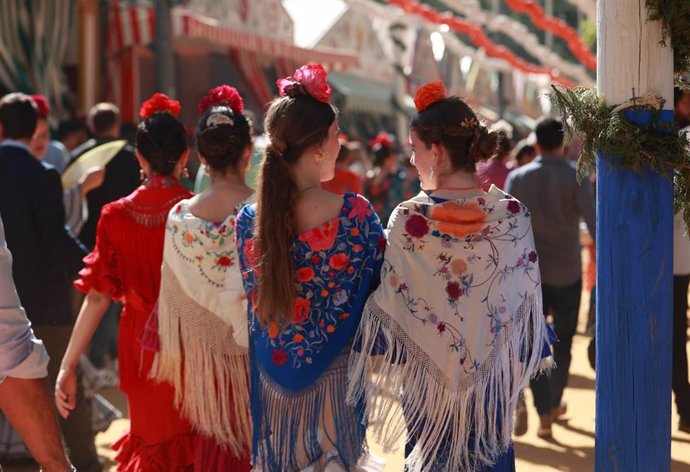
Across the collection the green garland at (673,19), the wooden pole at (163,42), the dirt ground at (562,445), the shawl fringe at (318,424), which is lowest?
the dirt ground at (562,445)

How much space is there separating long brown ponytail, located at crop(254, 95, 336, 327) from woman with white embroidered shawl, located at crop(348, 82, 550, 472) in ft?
0.95

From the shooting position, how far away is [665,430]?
4.21 metres

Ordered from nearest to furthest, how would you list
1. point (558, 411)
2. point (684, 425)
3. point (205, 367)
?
point (205, 367), point (684, 425), point (558, 411)

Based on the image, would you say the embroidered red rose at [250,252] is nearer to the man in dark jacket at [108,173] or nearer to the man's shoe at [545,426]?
the man's shoe at [545,426]

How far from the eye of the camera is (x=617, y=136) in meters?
4.02

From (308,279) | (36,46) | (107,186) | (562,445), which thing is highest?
(36,46)

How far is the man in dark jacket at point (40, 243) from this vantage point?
5.98 meters

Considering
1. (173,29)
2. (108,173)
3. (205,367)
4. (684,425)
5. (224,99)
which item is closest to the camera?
(205,367)

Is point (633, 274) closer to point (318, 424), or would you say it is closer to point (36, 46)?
point (318, 424)

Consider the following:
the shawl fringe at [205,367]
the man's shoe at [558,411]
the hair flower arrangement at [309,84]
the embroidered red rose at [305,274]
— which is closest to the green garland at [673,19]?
the hair flower arrangement at [309,84]

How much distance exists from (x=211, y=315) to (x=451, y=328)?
1.18 metres

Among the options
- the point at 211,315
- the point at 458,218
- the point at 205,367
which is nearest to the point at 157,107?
the point at 211,315

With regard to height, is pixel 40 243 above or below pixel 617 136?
below

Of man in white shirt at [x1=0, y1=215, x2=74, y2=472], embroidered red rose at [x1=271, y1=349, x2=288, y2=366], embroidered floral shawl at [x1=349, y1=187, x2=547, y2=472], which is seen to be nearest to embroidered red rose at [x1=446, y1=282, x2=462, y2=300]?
embroidered floral shawl at [x1=349, y1=187, x2=547, y2=472]
